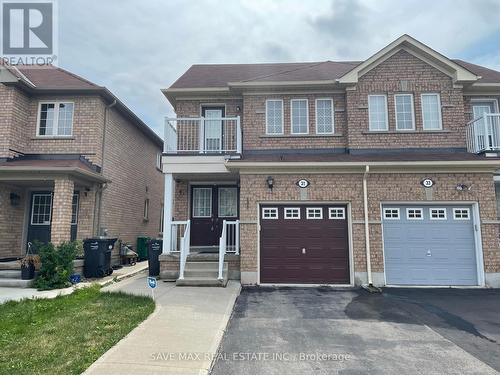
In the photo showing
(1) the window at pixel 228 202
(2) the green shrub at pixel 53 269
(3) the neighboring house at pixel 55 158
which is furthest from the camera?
(1) the window at pixel 228 202

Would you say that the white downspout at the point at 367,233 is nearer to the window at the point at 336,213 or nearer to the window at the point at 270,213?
the window at the point at 336,213

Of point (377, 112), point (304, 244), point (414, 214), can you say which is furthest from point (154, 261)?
point (377, 112)

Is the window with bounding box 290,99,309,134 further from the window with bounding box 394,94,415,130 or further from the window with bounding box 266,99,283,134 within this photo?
the window with bounding box 394,94,415,130

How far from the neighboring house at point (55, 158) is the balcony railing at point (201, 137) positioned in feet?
9.09

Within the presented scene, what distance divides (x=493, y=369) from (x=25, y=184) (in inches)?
510

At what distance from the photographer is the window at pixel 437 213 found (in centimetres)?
962

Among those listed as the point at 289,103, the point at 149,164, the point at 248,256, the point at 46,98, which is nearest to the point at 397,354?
the point at 248,256

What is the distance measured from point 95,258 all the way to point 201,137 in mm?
4922

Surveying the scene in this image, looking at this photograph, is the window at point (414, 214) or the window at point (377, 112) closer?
the window at point (414, 214)

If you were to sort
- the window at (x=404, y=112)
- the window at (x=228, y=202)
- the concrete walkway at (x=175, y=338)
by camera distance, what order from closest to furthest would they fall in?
the concrete walkway at (x=175, y=338)
the window at (x=404, y=112)
the window at (x=228, y=202)

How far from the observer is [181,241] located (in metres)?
9.29

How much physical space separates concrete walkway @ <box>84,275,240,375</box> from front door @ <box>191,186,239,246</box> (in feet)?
11.4

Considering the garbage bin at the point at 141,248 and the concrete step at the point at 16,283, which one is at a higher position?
the garbage bin at the point at 141,248

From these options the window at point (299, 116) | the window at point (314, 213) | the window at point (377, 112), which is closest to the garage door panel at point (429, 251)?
the window at point (314, 213)
